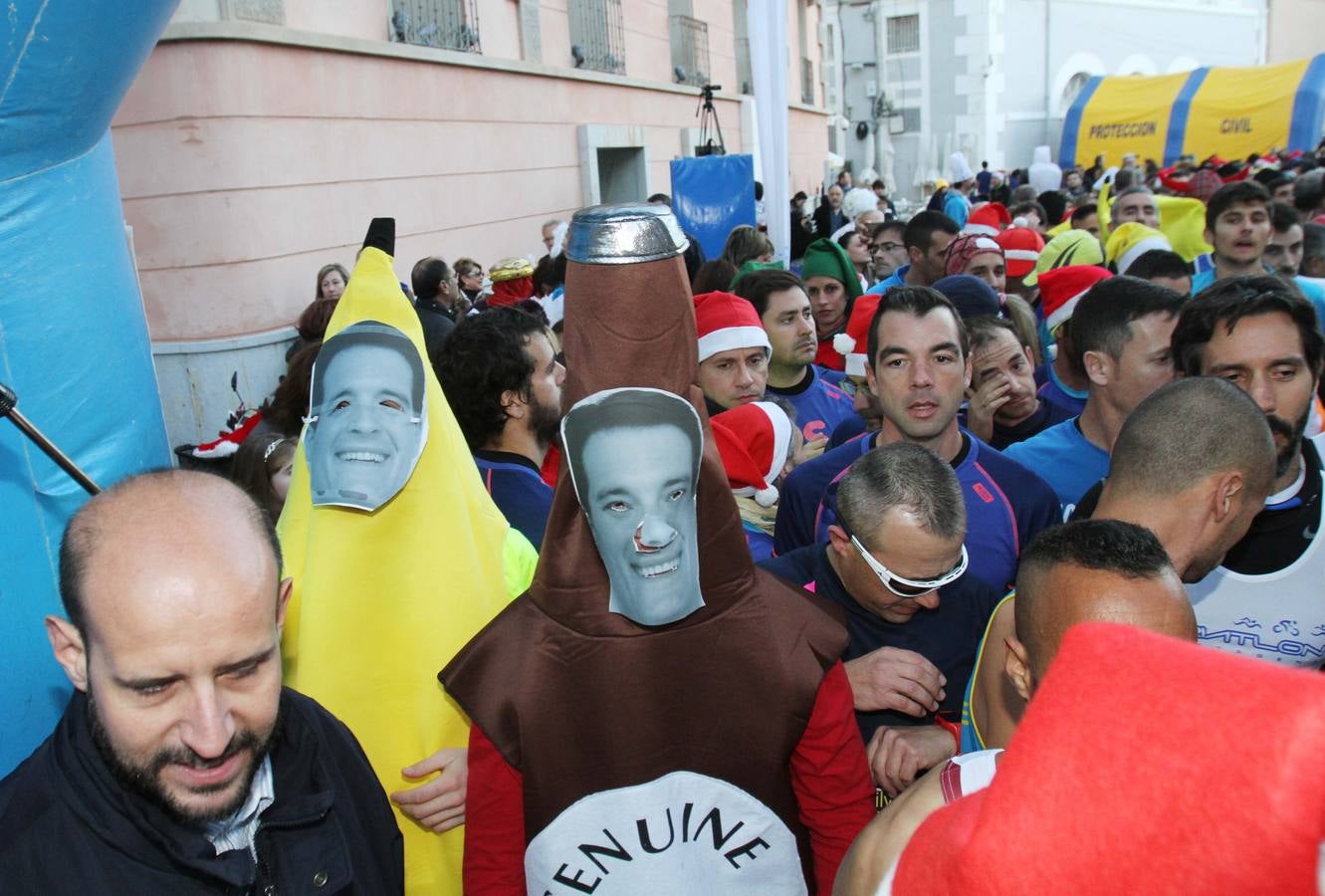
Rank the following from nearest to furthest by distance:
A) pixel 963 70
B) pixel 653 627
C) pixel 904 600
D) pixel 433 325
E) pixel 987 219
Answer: pixel 653 627, pixel 904 600, pixel 433 325, pixel 987 219, pixel 963 70

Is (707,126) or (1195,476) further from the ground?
(707,126)

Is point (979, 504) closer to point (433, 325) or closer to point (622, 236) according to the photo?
point (622, 236)

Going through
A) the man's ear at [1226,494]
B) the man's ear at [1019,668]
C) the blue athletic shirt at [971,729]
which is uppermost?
the man's ear at [1226,494]

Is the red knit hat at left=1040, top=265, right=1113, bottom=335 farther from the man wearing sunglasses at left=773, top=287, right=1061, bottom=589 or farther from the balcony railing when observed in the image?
the balcony railing

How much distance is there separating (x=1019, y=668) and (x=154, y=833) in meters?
1.25

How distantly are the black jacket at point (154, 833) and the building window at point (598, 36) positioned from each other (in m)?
11.4

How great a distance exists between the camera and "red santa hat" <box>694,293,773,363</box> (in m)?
3.40

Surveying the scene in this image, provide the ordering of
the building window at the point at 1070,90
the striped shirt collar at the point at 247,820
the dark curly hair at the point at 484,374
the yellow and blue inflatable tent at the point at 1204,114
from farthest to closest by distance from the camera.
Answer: the building window at the point at 1070,90 → the yellow and blue inflatable tent at the point at 1204,114 → the dark curly hair at the point at 484,374 → the striped shirt collar at the point at 247,820

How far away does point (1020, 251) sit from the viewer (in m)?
6.60

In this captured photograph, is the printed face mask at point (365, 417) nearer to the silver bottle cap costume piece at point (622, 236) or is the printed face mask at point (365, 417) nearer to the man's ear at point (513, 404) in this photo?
the man's ear at point (513, 404)

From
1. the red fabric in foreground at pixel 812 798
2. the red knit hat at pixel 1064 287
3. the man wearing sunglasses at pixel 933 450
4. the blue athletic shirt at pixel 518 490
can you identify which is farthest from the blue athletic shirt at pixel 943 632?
the red knit hat at pixel 1064 287

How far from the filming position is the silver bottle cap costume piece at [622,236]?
1.69 metres

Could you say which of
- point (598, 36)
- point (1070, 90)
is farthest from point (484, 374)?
point (1070, 90)

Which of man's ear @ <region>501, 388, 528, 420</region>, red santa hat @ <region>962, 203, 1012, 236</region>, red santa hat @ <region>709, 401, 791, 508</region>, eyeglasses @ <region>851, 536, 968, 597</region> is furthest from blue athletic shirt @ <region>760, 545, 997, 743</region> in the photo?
red santa hat @ <region>962, 203, 1012, 236</region>
